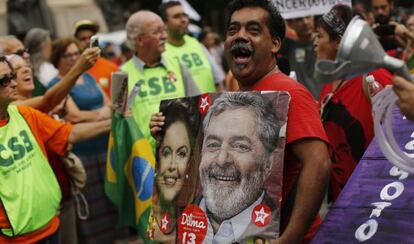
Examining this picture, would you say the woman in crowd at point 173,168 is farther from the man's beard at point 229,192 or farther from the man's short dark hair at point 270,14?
the man's short dark hair at point 270,14

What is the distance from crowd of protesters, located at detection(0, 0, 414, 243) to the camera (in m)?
3.18

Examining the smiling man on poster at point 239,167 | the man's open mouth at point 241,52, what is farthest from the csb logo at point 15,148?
the man's open mouth at point 241,52

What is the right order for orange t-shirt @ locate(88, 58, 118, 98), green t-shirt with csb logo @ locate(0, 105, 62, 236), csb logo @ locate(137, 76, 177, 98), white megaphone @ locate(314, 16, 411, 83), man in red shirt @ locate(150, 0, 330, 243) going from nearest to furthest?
white megaphone @ locate(314, 16, 411, 83) < man in red shirt @ locate(150, 0, 330, 243) < green t-shirt with csb logo @ locate(0, 105, 62, 236) < csb logo @ locate(137, 76, 177, 98) < orange t-shirt @ locate(88, 58, 118, 98)

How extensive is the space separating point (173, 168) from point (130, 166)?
2.11m

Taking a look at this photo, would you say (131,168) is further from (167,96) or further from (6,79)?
(6,79)

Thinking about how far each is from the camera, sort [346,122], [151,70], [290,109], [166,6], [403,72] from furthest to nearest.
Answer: [166,6] → [151,70] → [346,122] → [290,109] → [403,72]

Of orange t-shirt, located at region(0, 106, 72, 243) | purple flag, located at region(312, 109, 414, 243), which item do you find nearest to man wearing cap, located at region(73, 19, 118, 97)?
orange t-shirt, located at region(0, 106, 72, 243)

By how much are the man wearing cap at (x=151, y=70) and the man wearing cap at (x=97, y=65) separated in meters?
1.52

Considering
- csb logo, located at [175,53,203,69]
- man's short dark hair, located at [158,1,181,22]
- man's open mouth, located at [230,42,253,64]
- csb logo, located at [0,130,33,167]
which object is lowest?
csb logo, located at [175,53,203,69]

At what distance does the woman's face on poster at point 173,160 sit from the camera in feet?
11.7

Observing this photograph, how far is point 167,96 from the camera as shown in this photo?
6.29m

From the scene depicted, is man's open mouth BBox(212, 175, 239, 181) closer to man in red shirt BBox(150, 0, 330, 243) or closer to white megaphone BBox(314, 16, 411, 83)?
man in red shirt BBox(150, 0, 330, 243)

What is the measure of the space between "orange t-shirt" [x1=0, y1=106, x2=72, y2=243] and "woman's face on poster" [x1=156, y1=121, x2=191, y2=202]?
1.25 m

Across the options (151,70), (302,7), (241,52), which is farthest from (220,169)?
(302,7)
